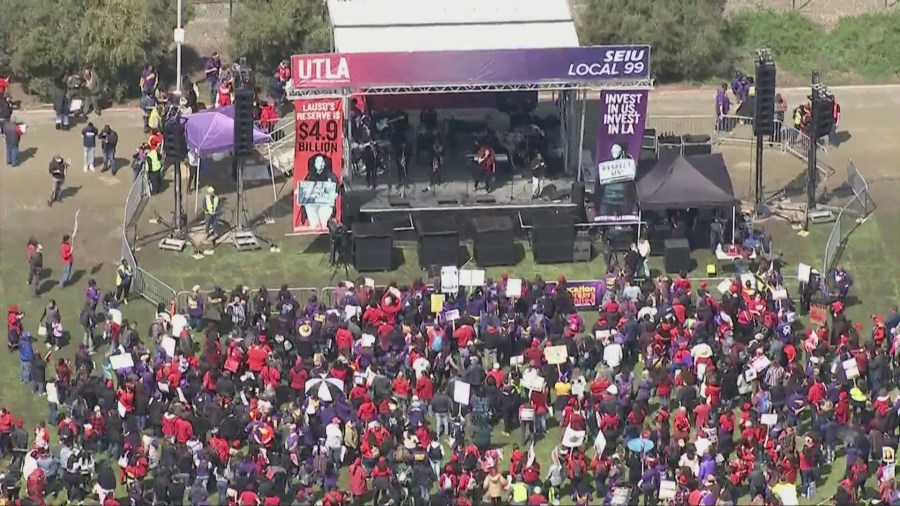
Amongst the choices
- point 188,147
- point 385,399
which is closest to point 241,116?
point 188,147

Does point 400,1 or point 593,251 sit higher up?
point 400,1

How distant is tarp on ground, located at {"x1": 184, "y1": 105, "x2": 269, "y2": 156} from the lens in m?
50.1

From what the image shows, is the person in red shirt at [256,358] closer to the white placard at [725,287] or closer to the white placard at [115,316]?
the white placard at [115,316]

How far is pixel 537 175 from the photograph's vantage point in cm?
5016

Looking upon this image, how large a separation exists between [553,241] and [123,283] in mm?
9363

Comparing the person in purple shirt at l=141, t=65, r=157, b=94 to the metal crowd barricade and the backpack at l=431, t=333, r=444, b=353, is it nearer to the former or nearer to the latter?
the metal crowd barricade

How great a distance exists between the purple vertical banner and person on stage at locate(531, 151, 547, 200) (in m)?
1.78

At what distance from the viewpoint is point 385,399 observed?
40.8 metres

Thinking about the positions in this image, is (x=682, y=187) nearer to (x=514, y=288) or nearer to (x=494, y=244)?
(x=494, y=244)

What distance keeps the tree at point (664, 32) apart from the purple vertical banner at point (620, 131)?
10349 millimetres

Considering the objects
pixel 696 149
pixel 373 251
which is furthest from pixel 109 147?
pixel 696 149

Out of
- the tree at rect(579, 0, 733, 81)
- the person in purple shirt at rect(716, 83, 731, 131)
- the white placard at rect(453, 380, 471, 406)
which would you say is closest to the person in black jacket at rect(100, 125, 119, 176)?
the tree at rect(579, 0, 733, 81)

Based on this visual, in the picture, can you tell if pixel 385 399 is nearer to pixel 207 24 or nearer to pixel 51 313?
pixel 51 313

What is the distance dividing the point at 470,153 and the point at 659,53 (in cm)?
973
